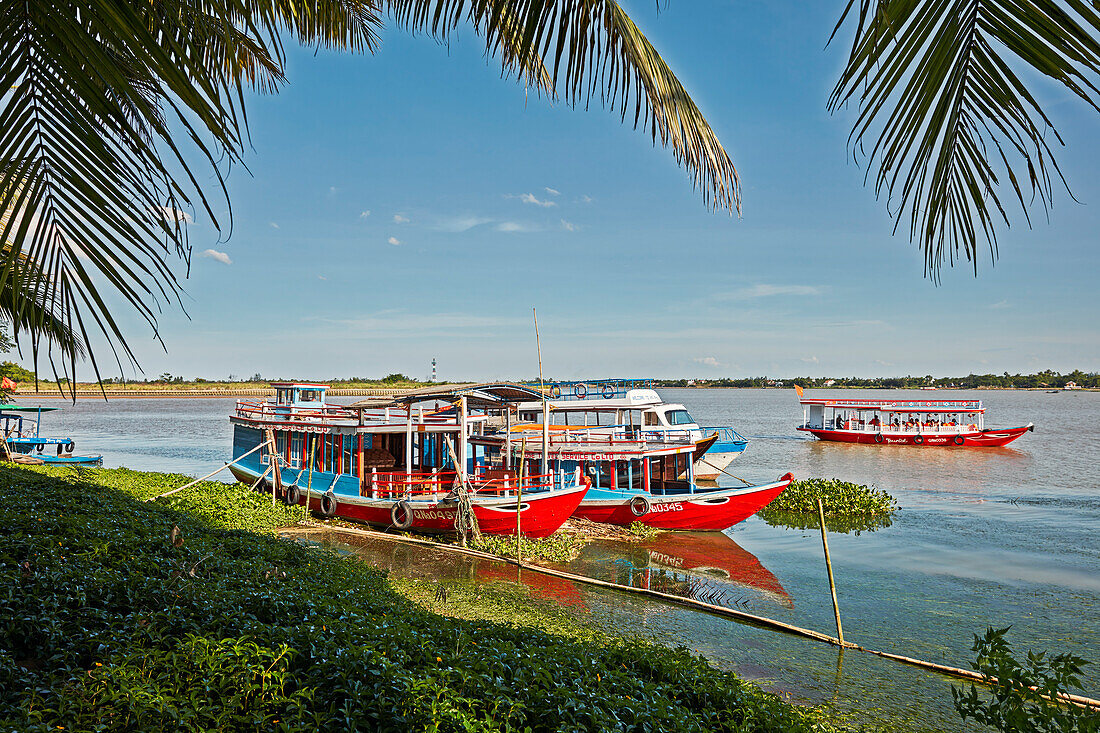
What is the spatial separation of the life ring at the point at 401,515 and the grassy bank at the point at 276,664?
366 inches

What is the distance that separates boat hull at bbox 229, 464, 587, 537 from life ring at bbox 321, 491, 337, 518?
100cm

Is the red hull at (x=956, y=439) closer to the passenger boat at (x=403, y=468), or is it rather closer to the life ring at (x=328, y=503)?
the passenger boat at (x=403, y=468)

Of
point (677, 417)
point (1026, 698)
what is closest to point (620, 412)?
point (677, 417)

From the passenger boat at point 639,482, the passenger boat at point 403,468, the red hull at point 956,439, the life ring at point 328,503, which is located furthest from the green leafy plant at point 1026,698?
the red hull at point 956,439

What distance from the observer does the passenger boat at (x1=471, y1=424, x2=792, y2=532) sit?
1758 centimetres

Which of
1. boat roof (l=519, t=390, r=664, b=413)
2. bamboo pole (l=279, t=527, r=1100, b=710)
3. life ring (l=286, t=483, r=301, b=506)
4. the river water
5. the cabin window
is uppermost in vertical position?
boat roof (l=519, t=390, r=664, b=413)

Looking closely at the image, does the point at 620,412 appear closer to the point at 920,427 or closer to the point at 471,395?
the point at 471,395

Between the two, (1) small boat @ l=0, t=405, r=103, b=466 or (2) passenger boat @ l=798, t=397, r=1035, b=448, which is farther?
(2) passenger boat @ l=798, t=397, r=1035, b=448

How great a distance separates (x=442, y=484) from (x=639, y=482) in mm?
6046

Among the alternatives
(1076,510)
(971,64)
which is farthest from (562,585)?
(1076,510)

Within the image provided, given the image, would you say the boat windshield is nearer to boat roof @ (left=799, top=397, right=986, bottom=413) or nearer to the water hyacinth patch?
the water hyacinth patch

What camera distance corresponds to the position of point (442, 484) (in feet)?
51.7

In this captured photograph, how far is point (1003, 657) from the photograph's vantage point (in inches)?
144

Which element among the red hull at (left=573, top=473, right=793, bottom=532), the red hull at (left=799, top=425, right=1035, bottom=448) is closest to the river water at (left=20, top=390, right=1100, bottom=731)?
the red hull at (left=573, top=473, right=793, bottom=532)
